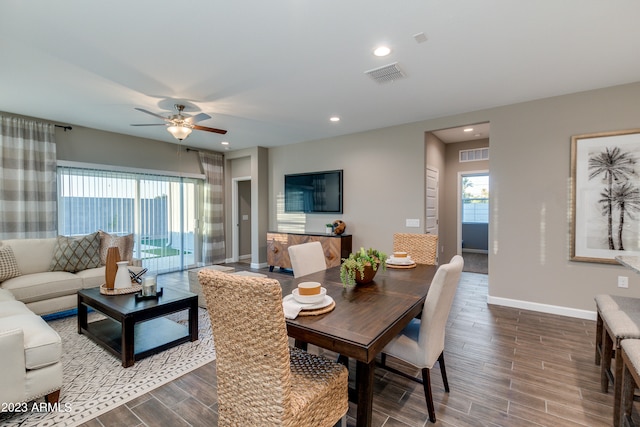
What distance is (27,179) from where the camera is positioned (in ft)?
13.9

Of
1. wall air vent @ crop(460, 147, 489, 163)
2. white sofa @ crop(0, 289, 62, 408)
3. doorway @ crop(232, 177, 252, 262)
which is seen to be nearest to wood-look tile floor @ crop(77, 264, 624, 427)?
white sofa @ crop(0, 289, 62, 408)

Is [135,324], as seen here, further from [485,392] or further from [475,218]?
[475,218]

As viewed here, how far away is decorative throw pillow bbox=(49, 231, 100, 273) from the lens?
3.72m

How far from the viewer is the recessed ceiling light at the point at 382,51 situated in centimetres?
249

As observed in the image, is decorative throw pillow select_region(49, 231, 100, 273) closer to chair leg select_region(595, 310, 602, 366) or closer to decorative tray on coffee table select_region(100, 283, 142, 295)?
decorative tray on coffee table select_region(100, 283, 142, 295)

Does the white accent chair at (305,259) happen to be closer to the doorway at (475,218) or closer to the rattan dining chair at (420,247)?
the rattan dining chair at (420,247)

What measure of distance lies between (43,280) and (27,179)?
76.1 inches

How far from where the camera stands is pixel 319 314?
1.49 meters

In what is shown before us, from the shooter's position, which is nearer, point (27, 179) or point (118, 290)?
point (118, 290)

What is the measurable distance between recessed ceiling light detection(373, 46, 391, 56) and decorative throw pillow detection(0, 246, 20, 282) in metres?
4.53

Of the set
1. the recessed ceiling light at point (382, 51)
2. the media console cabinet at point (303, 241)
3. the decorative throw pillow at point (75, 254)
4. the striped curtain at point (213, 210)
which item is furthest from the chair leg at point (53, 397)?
the striped curtain at point (213, 210)

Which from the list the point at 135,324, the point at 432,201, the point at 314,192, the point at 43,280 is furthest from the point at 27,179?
the point at 432,201

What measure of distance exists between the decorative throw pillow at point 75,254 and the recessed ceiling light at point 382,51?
4.23 m

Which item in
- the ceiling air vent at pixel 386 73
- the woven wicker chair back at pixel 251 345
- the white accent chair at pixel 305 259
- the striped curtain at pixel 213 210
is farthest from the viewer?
the striped curtain at pixel 213 210
